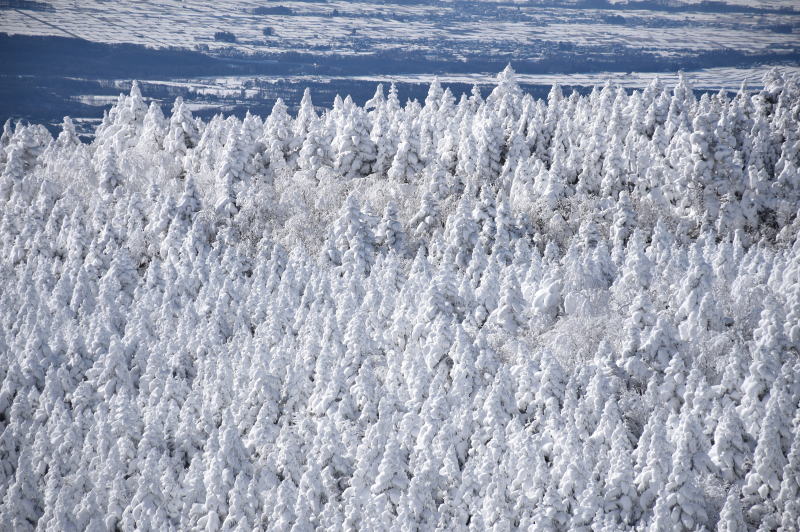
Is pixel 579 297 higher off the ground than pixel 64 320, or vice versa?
pixel 579 297

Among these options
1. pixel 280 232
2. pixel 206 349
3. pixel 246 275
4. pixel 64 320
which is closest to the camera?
pixel 206 349

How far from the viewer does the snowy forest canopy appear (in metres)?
63.8

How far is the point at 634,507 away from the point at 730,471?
6.70 metres

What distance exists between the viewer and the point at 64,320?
3659 inches

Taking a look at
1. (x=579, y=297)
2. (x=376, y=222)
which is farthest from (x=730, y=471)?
(x=376, y=222)

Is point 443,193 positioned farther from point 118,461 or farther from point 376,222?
point 118,461

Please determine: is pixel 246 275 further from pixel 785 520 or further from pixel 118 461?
pixel 785 520

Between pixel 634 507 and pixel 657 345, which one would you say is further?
pixel 657 345

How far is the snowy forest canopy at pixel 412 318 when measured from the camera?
63.8 metres

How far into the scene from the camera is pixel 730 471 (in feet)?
208

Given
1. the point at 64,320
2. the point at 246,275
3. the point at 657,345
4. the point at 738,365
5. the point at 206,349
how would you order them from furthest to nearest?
1. the point at 246,275
2. the point at 64,320
3. the point at 206,349
4. the point at 657,345
5. the point at 738,365

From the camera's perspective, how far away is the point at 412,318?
84.2 m

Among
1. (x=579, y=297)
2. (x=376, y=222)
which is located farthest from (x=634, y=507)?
(x=376, y=222)

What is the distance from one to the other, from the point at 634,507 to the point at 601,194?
53287mm
